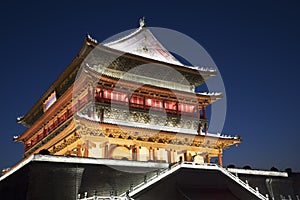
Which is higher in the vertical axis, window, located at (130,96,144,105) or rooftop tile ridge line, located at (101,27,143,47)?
rooftop tile ridge line, located at (101,27,143,47)

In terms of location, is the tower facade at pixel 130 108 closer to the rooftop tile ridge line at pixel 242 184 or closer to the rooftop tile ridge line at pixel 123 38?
the rooftop tile ridge line at pixel 123 38

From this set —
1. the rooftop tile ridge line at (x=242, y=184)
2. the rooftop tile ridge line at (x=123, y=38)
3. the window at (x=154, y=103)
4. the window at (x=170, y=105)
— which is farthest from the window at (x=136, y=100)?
the rooftop tile ridge line at (x=242, y=184)

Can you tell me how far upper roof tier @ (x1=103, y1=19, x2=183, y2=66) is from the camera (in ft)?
113

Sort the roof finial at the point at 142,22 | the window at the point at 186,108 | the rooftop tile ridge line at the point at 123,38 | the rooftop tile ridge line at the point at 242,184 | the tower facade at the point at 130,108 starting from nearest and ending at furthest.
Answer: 1. the rooftop tile ridge line at the point at 242,184
2. the tower facade at the point at 130,108
3. the window at the point at 186,108
4. the rooftop tile ridge line at the point at 123,38
5. the roof finial at the point at 142,22

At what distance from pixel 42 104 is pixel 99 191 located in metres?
21.3

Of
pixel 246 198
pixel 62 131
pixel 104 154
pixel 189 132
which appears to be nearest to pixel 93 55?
pixel 62 131

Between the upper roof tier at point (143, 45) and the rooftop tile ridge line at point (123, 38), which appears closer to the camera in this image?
the rooftop tile ridge line at point (123, 38)

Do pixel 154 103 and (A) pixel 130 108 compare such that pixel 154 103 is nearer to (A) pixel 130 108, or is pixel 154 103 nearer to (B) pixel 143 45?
(A) pixel 130 108

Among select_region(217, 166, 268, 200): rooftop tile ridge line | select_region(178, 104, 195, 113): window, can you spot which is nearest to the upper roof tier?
select_region(178, 104, 195, 113): window

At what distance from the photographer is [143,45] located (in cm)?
3594

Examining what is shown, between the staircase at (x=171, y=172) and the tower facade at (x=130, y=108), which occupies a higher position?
the tower facade at (x=130, y=108)

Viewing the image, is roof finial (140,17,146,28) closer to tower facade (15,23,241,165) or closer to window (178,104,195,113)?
tower facade (15,23,241,165)

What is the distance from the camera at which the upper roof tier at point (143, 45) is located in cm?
3453

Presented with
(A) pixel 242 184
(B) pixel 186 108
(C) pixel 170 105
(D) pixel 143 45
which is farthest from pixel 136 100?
(A) pixel 242 184
